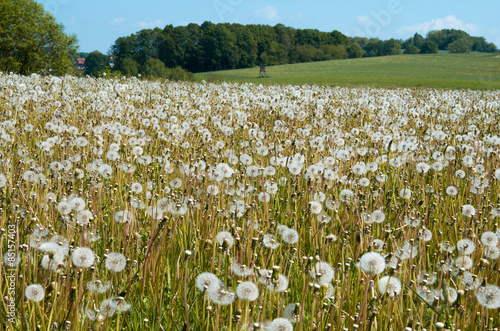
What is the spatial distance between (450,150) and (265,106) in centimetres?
392

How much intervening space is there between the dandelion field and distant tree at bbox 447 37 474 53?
4093 inches

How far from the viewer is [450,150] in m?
4.34

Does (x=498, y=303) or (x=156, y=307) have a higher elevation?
(x=498, y=303)

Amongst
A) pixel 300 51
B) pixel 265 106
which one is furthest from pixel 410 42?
pixel 265 106

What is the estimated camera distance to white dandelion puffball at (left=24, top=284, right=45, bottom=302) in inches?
61.4

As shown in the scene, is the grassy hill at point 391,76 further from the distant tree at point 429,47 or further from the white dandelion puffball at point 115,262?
the distant tree at point 429,47

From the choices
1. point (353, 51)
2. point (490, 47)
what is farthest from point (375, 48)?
point (490, 47)

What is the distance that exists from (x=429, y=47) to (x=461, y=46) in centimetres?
642

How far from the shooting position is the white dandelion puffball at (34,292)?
1.56 m

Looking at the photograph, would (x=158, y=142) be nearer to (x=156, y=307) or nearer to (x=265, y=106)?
(x=265, y=106)

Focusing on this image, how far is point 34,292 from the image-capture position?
5.16 ft

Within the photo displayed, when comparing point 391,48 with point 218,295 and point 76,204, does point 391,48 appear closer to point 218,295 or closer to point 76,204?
point 76,204

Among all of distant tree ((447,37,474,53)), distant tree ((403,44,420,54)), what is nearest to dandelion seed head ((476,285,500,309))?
distant tree ((447,37,474,53))

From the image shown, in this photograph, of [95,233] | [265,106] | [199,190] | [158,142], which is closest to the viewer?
[95,233]
